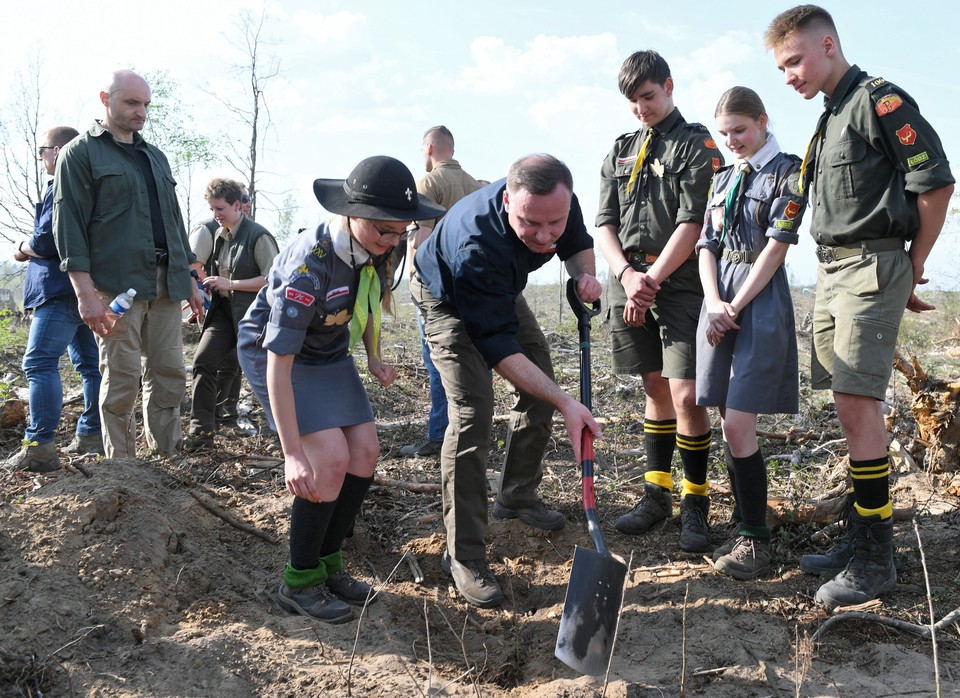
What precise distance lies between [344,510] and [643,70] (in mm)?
2575

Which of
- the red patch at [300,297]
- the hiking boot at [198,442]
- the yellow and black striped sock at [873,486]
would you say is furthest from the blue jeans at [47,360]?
the yellow and black striped sock at [873,486]

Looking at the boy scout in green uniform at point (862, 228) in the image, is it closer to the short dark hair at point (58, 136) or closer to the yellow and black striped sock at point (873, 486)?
the yellow and black striped sock at point (873, 486)

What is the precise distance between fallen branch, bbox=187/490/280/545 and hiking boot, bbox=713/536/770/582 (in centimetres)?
229

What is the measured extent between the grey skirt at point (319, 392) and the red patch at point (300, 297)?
39 centimetres

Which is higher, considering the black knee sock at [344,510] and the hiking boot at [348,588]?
the black knee sock at [344,510]

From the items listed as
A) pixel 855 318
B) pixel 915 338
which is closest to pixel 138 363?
pixel 855 318

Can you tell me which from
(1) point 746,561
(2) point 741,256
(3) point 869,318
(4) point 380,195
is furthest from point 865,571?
(4) point 380,195

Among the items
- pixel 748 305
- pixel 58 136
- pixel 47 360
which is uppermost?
pixel 58 136

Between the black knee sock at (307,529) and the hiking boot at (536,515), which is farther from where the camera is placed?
the hiking boot at (536,515)

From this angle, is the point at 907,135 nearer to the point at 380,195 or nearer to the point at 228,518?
the point at 380,195

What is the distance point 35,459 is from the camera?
4.60 meters

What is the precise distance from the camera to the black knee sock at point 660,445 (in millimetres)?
3945

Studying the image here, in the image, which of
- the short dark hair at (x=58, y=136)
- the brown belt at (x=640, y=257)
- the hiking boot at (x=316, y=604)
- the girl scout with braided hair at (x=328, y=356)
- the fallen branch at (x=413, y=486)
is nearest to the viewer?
the girl scout with braided hair at (x=328, y=356)

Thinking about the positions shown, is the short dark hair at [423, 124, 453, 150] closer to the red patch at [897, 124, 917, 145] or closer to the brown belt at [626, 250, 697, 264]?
the brown belt at [626, 250, 697, 264]
